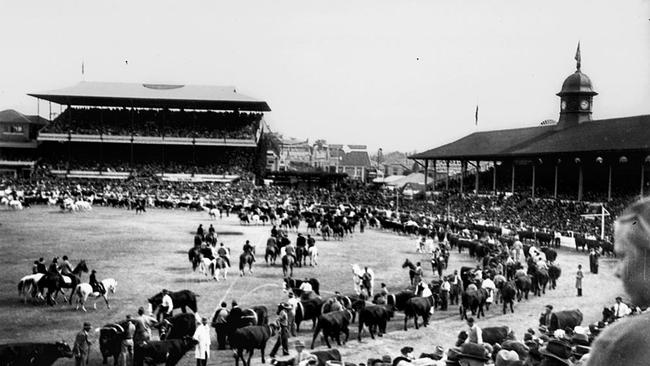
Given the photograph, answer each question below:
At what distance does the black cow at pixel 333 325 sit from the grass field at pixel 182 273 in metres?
0.33

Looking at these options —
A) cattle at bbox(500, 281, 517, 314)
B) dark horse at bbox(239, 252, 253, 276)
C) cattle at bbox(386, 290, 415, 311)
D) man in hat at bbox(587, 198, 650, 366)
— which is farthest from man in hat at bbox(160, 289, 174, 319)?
man in hat at bbox(587, 198, 650, 366)

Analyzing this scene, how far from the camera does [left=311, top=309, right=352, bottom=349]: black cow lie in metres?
13.5

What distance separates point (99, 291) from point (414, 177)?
255 ft

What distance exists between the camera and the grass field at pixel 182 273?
47.8ft

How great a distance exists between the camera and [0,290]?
1805cm

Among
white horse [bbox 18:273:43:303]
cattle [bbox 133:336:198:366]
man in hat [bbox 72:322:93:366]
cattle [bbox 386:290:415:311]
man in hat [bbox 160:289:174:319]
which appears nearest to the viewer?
cattle [bbox 133:336:198:366]

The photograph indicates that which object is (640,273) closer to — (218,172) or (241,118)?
(218,172)

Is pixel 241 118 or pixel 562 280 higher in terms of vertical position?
pixel 241 118

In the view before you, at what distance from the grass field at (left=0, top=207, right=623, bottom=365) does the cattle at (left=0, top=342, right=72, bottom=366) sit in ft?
2.91

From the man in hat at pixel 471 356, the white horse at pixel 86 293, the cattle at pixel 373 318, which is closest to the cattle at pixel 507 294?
the cattle at pixel 373 318

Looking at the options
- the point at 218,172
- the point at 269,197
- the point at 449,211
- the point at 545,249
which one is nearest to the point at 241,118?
the point at 218,172

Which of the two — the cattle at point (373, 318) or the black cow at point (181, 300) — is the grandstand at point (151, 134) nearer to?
the black cow at point (181, 300)

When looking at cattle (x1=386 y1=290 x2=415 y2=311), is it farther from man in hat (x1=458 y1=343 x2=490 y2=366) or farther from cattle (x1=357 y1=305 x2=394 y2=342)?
man in hat (x1=458 y1=343 x2=490 y2=366)

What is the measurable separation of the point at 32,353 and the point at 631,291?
11416 mm
